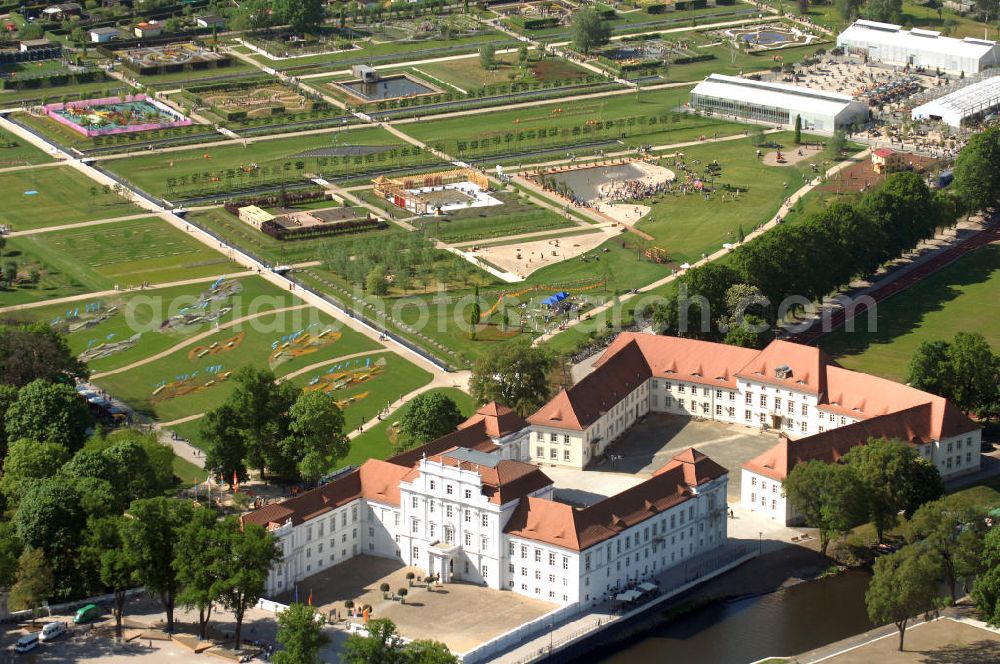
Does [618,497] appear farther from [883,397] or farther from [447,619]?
[883,397]

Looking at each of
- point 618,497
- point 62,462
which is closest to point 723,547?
point 618,497

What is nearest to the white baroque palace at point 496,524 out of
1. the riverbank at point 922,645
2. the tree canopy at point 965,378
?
the riverbank at point 922,645

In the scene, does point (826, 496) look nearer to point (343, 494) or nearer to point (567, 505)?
point (567, 505)

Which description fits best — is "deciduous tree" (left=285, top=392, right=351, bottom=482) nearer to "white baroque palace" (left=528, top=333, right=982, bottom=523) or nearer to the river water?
"white baroque palace" (left=528, top=333, right=982, bottom=523)

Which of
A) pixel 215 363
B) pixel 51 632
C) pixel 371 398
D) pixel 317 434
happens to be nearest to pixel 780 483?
pixel 317 434

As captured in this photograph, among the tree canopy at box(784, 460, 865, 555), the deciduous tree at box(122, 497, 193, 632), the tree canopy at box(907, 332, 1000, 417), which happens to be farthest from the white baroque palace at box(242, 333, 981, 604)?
the tree canopy at box(907, 332, 1000, 417)
